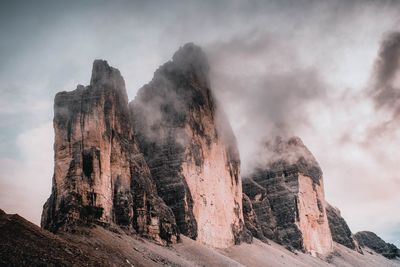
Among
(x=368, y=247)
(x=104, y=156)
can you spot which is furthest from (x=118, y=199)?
(x=368, y=247)

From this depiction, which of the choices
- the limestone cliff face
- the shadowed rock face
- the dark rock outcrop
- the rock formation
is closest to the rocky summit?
the dark rock outcrop

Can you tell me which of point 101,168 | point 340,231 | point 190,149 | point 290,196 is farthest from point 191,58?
point 340,231

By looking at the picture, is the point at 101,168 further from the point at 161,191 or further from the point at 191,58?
the point at 191,58

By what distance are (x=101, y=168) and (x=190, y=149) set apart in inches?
933

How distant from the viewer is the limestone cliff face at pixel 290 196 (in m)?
109

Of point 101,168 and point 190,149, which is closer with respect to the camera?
point 101,168

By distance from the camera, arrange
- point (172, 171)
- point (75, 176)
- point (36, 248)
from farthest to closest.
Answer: point (172, 171), point (75, 176), point (36, 248)

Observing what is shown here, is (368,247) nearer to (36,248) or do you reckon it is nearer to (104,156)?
(104,156)

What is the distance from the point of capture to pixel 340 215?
482 ft

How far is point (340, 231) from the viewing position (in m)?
139

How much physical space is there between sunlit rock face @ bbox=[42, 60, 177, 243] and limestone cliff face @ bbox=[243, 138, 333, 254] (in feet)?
170

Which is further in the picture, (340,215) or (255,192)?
(340,215)

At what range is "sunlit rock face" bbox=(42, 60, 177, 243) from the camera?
50062 millimetres

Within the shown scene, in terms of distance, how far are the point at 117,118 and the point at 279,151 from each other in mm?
73594
